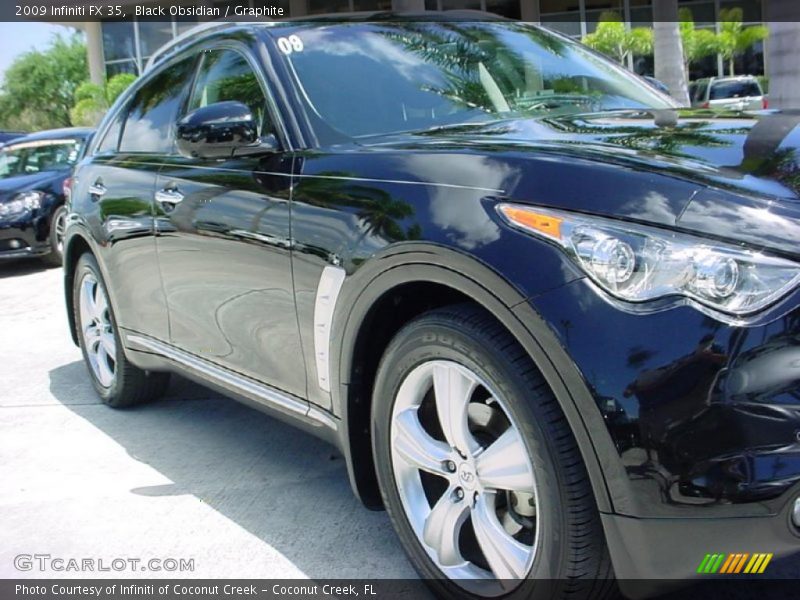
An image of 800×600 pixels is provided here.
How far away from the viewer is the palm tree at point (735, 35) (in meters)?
26.4

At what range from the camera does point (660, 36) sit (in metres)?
11.5

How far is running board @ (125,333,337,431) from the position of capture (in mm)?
3039

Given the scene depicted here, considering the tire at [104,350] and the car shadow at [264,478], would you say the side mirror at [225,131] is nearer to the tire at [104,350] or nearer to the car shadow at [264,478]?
the car shadow at [264,478]

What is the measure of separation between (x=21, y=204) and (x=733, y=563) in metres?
10.3

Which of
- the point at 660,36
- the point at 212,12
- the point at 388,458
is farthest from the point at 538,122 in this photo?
the point at 212,12

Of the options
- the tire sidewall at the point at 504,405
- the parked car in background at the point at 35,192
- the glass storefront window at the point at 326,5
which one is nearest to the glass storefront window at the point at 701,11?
the glass storefront window at the point at 326,5

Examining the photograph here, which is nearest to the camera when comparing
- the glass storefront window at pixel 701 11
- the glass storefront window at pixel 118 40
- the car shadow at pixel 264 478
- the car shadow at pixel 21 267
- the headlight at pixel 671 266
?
A: the headlight at pixel 671 266

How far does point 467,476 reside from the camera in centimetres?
245

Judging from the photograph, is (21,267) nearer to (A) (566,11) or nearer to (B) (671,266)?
(B) (671,266)

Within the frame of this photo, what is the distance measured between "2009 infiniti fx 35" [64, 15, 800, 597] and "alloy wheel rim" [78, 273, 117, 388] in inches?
30.8

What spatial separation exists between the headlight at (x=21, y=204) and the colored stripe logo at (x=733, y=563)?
10225 mm

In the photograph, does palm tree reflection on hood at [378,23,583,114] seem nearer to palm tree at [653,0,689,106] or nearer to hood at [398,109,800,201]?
hood at [398,109,800,201]

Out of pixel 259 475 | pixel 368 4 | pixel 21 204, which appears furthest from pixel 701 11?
pixel 259 475

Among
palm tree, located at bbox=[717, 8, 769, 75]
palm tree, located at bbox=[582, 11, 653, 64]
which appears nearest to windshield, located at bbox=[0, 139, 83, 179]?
palm tree, located at bbox=[582, 11, 653, 64]
